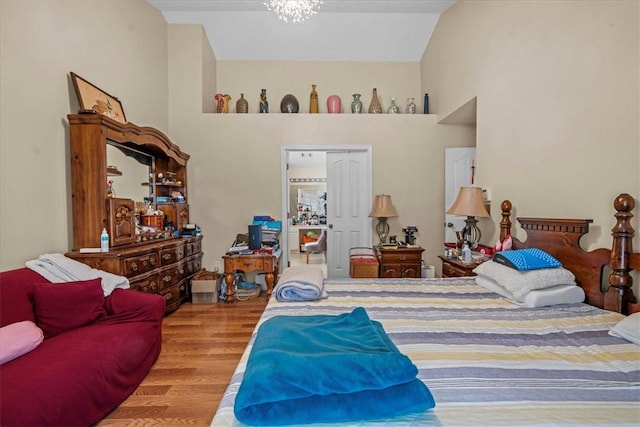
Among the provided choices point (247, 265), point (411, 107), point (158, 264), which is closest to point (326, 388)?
point (158, 264)

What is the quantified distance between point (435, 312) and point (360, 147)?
10.5ft

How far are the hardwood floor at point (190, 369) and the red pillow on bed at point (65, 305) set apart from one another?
1.95 ft

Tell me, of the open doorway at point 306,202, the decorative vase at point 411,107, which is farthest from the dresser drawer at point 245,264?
the open doorway at point 306,202

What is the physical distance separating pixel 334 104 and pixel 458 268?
296 centimetres

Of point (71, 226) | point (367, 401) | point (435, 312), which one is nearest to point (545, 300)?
point (435, 312)

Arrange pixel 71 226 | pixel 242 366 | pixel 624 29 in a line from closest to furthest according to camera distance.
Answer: pixel 242 366 → pixel 624 29 → pixel 71 226

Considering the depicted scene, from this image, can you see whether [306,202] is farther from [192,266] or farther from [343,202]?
[192,266]

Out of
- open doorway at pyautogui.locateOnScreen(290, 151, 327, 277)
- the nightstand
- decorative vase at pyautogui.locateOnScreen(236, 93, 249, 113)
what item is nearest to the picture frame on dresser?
decorative vase at pyautogui.locateOnScreen(236, 93, 249, 113)

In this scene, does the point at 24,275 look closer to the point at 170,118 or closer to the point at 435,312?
the point at 435,312

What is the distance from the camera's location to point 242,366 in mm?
1086

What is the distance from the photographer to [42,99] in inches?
91.3

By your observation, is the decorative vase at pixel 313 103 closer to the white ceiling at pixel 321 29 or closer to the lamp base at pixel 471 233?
the white ceiling at pixel 321 29

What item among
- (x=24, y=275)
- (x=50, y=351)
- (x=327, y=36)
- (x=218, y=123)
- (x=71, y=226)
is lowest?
(x=50, y=351)

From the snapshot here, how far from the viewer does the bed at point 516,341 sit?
85cm
